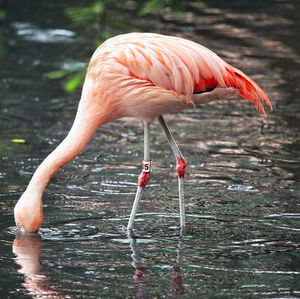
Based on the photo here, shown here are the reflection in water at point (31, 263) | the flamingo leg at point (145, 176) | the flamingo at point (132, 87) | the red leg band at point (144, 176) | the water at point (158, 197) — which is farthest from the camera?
the red leg band at point (144, 176)

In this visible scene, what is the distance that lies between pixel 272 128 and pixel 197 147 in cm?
113

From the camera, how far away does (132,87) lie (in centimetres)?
545

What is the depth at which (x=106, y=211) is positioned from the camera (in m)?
6.08

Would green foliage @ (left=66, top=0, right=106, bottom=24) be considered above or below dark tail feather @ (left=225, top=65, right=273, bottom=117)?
above

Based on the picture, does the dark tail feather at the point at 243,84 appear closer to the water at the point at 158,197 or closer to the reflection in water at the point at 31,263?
the water at the point at 158,197

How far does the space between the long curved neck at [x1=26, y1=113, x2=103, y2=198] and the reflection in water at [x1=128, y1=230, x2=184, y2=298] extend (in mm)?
785

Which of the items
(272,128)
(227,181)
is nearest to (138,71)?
(227,181)

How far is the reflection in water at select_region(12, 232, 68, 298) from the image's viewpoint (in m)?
4.57

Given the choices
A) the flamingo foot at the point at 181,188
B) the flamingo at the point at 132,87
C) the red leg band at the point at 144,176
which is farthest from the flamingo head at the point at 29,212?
the flamingo foot at the point at 181,188

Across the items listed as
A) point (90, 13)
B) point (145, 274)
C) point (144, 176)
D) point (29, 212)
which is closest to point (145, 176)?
point (144, 176)

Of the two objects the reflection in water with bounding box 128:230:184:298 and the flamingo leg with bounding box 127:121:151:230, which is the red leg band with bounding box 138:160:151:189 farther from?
the reflection in water with bounding box 128:230:184:298

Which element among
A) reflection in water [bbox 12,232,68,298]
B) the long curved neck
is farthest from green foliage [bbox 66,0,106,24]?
reflection in water [bbox 12,232,68,298]

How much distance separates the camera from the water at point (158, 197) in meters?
4.79

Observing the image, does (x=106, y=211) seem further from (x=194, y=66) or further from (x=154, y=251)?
(x=194, y=66)
